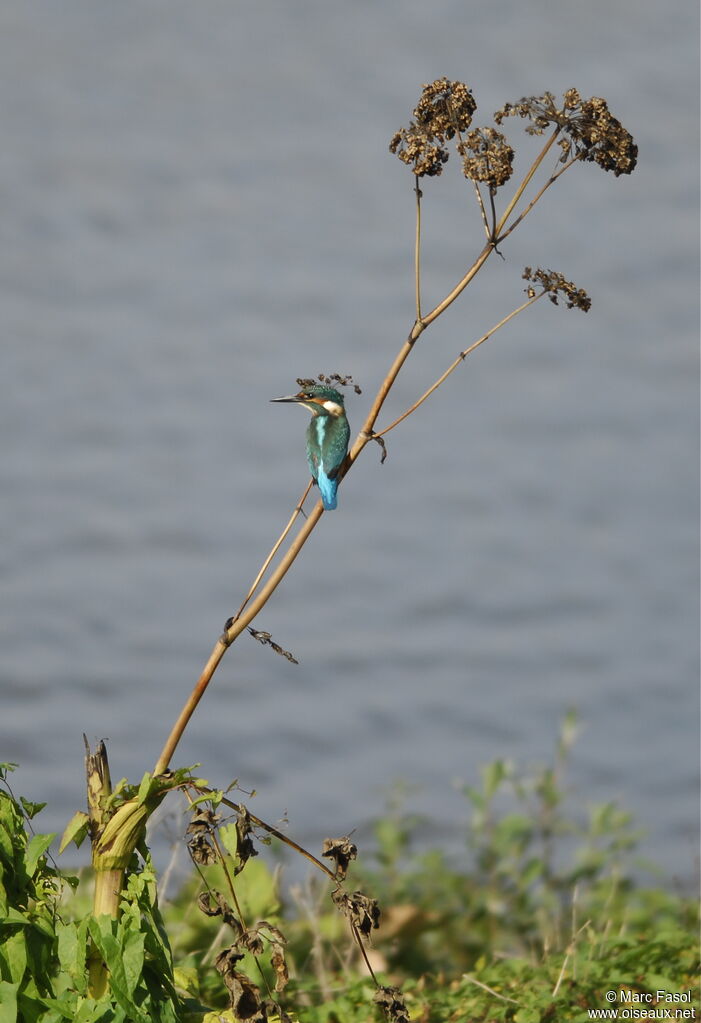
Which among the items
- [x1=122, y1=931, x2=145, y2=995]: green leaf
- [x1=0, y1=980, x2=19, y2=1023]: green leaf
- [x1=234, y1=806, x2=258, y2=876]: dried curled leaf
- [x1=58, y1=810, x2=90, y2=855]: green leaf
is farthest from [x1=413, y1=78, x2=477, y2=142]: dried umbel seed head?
[x1=0, y1=980, x2=19, y2=1023]: green leaf

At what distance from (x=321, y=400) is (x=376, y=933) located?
248 centimetres

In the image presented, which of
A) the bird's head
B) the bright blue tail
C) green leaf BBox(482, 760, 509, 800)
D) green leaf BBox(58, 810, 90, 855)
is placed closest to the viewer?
green leaf BBox(58, 810, 90, 855)

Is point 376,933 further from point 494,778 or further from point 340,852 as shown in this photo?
point 340,852

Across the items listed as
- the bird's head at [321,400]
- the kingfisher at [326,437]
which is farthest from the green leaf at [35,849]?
the bird's head at [321,400]

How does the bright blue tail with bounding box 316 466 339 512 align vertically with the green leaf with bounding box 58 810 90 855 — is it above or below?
above

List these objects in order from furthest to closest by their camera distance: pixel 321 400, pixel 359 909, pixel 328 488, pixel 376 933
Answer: pixel 376 933
pixel 321 400
pixel 328 488
pixel 359 909

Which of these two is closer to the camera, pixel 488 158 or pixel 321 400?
pixel 488 158

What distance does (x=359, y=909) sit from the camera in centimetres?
260

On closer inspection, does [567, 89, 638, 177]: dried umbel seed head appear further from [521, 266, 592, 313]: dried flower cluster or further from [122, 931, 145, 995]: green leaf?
[122, 931, 145, 995]: green leaf

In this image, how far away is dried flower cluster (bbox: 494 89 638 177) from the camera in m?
2.79

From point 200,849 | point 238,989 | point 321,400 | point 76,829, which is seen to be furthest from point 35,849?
point 321,400

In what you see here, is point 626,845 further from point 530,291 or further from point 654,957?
point 530,291

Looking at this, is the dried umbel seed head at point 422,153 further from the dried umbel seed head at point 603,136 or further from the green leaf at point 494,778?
the green leaf at point 494,778

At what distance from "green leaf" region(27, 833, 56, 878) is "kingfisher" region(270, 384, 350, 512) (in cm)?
95
